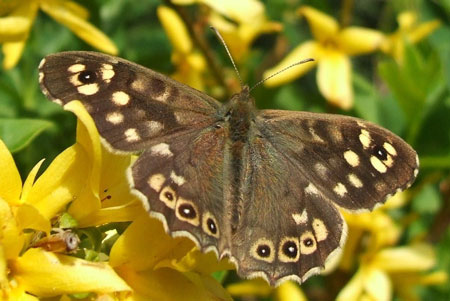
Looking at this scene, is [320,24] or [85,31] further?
[320,24]

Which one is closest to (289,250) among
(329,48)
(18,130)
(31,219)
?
(31,219)

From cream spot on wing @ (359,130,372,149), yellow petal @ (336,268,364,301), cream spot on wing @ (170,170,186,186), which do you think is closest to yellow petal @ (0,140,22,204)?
cream spot on wing @ (170,170,186,186)

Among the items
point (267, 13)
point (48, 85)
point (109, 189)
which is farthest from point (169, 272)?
point (267, 13)

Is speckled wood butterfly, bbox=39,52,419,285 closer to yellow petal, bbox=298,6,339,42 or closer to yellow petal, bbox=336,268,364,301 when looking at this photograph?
yellow petal, bbox=336,268,364,301

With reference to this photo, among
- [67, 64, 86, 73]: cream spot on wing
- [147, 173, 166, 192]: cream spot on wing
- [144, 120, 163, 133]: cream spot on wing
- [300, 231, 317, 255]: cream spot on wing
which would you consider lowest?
[300, 231, 317, 255]: cream spot on wing

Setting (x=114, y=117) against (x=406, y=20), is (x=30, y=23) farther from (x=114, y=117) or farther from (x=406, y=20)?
(x=406, y=20)

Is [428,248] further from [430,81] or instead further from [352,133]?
[352,133]

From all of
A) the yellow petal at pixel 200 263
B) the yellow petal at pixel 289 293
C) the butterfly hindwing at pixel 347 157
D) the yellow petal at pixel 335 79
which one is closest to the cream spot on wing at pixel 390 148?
the butterfly hindwing at pixel 347 157
